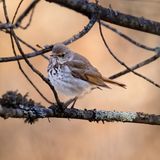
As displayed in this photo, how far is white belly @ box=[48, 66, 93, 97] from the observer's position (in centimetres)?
449

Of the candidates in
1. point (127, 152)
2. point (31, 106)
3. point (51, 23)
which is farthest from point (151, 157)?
point (31, 106)

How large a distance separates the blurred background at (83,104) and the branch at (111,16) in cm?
215

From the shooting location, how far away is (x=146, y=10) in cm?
555

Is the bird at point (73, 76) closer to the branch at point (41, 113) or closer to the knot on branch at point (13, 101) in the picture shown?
the branch at point (41, 113)

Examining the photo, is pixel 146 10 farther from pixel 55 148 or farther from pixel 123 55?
pixel 123 55

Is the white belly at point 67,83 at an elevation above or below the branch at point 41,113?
above

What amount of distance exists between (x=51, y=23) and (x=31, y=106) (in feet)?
15.3

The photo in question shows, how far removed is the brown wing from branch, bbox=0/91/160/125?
0.73m

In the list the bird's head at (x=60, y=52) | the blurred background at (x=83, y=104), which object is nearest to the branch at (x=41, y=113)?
the bird's head at (x=60, y=52)

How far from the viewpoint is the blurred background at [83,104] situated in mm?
6836

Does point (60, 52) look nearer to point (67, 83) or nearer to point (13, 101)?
point (67, 83)

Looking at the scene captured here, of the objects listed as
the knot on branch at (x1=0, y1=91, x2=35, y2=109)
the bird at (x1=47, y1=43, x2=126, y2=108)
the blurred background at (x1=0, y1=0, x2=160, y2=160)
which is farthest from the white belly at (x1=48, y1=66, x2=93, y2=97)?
the blurred background at (x1=0, y1=0, x2=160, y2=160)

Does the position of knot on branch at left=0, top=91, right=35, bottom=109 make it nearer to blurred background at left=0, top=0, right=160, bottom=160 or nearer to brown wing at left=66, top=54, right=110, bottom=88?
brown wing at left=66, top=54, right=110, bottom=88

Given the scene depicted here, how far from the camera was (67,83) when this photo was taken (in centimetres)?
454
